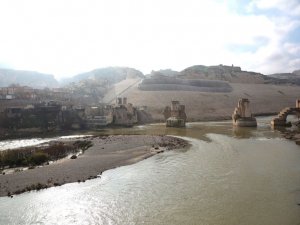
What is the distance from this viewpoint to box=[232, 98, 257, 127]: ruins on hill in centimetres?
5816

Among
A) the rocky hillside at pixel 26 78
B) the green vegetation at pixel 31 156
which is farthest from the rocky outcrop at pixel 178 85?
the rocky hillside at pixel 26 78

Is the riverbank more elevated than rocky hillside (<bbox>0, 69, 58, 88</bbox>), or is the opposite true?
rocky hillside (<bbox>0, 69, 58, 88</bbox>)

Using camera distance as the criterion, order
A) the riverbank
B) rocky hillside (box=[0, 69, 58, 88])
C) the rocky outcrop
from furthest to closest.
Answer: rocky hillside (box=[0, 69, 58, 88]) → the rocky outcrop → the riverbank

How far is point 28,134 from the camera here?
164ft

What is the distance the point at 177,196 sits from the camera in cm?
1966

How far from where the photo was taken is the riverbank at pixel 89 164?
22.0 meters

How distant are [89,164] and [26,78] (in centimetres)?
15513

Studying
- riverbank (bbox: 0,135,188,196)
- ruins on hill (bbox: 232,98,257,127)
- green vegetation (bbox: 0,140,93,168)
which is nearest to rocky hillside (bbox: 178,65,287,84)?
ruins on hill (bbox: 232,98,257,127)

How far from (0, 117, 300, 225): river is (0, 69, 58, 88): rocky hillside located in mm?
142006

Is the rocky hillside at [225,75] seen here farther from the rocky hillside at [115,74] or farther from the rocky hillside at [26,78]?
the rocky hillside at [26,78]

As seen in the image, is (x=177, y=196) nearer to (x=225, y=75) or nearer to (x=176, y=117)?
(x=176, y=117)

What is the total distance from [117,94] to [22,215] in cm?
8231

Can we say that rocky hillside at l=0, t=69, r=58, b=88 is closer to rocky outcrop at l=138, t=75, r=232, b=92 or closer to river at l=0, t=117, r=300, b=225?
rocky outcrop at l=138, t=75, r=232, b=92

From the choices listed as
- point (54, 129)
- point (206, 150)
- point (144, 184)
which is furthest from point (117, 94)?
point (144, 184)
